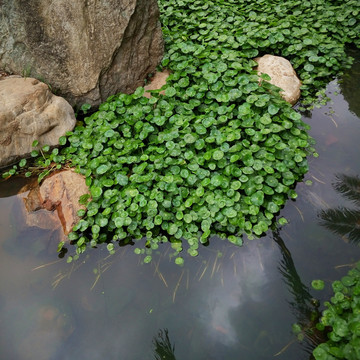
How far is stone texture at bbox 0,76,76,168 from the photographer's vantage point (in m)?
4.07

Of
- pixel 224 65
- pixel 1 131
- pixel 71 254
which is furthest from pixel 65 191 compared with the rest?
pixel 224 65

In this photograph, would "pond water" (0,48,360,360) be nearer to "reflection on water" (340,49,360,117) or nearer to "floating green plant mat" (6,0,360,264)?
"floating green plant mat" (6,0,360,264)

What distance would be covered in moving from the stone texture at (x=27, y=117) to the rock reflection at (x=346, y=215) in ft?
10.5

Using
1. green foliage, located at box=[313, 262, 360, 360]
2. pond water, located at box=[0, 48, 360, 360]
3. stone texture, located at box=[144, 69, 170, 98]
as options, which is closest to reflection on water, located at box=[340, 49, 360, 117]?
pond water, located at box=[0, 48, 360, 360]

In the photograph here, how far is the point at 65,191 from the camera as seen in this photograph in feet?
12.5

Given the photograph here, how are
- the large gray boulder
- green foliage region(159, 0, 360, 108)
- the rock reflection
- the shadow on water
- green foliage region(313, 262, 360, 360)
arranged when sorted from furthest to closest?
green foliage region(159, 0, 360, 108)
the large gray boulder
the rock reflection
the shadow on water
green foliage region(313, 262, 360, 360)

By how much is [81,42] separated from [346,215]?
3.66 m

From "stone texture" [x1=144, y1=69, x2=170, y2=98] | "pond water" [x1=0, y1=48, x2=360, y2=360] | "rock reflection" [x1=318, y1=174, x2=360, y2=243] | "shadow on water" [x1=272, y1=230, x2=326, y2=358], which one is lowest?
"pond water" [x1=0, y1=48, x2=360, y2=360]

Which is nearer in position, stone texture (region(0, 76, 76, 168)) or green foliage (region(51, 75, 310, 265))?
green foliage (region(51, 75, 310, 265))

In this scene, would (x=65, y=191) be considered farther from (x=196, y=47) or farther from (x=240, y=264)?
(x=196, y=47)

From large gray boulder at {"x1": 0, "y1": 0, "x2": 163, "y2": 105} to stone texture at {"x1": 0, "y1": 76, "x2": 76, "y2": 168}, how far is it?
31 cm

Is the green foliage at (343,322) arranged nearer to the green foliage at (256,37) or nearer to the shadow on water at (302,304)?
the shadow on water at (302,304)

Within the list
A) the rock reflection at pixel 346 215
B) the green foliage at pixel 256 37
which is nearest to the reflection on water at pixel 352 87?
the green foliage at pixel 256 37

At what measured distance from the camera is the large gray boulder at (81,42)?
13.7 feet
